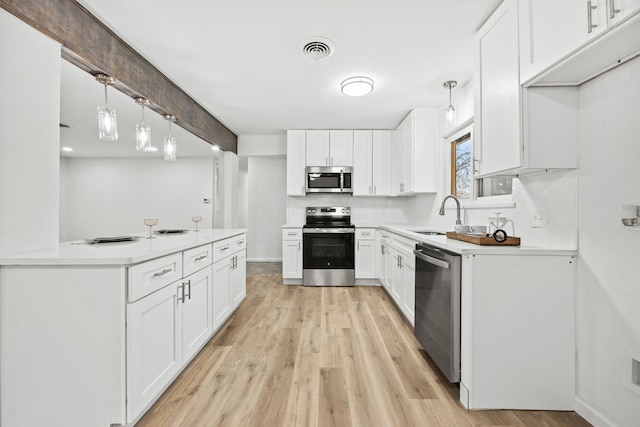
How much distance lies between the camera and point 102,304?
1.37 metres

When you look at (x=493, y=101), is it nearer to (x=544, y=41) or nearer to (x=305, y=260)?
(x=544, y=41)

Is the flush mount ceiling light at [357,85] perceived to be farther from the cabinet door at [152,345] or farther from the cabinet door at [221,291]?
the cabinet door at [152,345]

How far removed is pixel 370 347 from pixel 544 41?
2267 mm

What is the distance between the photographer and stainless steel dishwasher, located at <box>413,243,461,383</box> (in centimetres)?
174

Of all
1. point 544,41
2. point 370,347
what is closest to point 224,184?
point 370,347

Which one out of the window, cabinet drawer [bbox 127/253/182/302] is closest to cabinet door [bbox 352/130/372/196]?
the window

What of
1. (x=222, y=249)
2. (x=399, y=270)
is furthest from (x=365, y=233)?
(x=222, y=249)

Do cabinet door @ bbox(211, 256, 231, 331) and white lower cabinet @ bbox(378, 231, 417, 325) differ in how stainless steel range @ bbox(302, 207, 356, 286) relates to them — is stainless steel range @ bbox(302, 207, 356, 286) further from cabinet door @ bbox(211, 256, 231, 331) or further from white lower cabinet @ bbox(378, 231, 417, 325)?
cabinet door @ bbox(211, 256, 231, 331)

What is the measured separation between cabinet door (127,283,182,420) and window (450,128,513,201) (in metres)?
2.61

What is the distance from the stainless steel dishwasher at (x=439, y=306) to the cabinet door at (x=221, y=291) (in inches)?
66.1

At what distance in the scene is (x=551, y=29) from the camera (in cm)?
140

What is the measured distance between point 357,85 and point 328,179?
6.14 feet

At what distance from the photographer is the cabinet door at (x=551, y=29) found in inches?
47.3

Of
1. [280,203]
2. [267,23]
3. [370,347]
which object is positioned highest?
[267,23]
